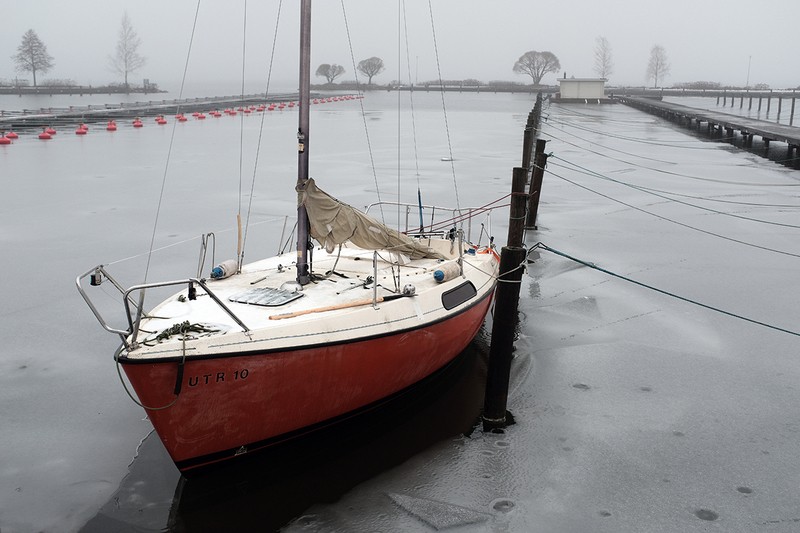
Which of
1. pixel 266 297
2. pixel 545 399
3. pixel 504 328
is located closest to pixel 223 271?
pixel 266 297

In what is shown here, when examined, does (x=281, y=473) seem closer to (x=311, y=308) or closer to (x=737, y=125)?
(x=311, y=308)

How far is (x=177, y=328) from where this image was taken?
838cm

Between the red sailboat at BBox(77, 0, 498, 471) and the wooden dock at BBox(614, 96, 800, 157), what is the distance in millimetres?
35214

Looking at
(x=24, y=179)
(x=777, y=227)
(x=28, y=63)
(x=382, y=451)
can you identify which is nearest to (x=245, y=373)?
(x=382, y=451)

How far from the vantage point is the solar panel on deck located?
9.78 m

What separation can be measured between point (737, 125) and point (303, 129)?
4826cm

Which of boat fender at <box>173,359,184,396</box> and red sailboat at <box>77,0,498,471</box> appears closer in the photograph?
boat fender at <box>173,359,184,396</box>

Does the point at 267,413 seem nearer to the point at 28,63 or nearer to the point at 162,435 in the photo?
the point at 162,435

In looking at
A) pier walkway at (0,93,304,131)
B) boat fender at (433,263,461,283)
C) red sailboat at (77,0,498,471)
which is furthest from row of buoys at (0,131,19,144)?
boat fender at (433,263,461,283)

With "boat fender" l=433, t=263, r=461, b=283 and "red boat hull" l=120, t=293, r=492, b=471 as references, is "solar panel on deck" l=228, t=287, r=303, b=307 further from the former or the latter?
"boat fender" l=433, t=263, r=461, b=283

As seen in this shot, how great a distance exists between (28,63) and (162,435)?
171m

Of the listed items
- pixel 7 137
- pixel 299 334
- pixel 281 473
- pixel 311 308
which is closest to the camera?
pixel 299 334

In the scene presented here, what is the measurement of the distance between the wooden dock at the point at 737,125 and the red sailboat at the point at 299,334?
116ft

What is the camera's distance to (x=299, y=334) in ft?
28.2
